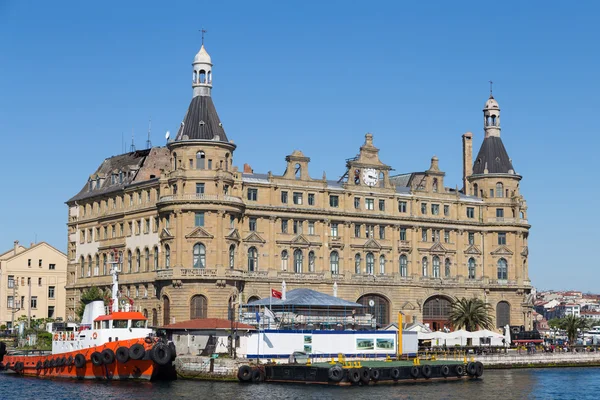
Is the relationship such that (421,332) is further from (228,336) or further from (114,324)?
(114,324)

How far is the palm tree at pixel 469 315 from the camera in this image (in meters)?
126

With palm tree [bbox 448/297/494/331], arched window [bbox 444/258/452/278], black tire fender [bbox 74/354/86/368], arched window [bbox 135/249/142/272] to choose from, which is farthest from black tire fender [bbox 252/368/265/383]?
arched window [bbox 444/258/452/278]

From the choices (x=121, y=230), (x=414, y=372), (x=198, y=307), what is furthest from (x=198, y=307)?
(x=414, y=372)

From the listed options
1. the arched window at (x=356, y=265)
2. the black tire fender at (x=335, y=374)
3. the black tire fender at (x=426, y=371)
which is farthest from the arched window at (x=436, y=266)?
the black tire fender at (x=335, y=374)

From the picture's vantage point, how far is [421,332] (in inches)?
4562

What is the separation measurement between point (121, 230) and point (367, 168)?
30858 millimetres

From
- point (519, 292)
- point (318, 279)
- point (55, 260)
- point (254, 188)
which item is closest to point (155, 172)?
point (254, 188)

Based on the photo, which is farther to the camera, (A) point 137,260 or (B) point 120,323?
(A) point 137,260

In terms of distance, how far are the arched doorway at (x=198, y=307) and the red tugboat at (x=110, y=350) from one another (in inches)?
832

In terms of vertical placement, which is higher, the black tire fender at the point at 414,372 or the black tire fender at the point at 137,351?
the black tire fender at the point at 137,351

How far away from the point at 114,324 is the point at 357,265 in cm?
4462

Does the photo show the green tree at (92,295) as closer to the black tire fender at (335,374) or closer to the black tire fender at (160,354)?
the black tire fender at (160,354)

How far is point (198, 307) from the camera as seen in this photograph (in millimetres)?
117750

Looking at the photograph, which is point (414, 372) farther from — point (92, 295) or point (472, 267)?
point (92, 295)
